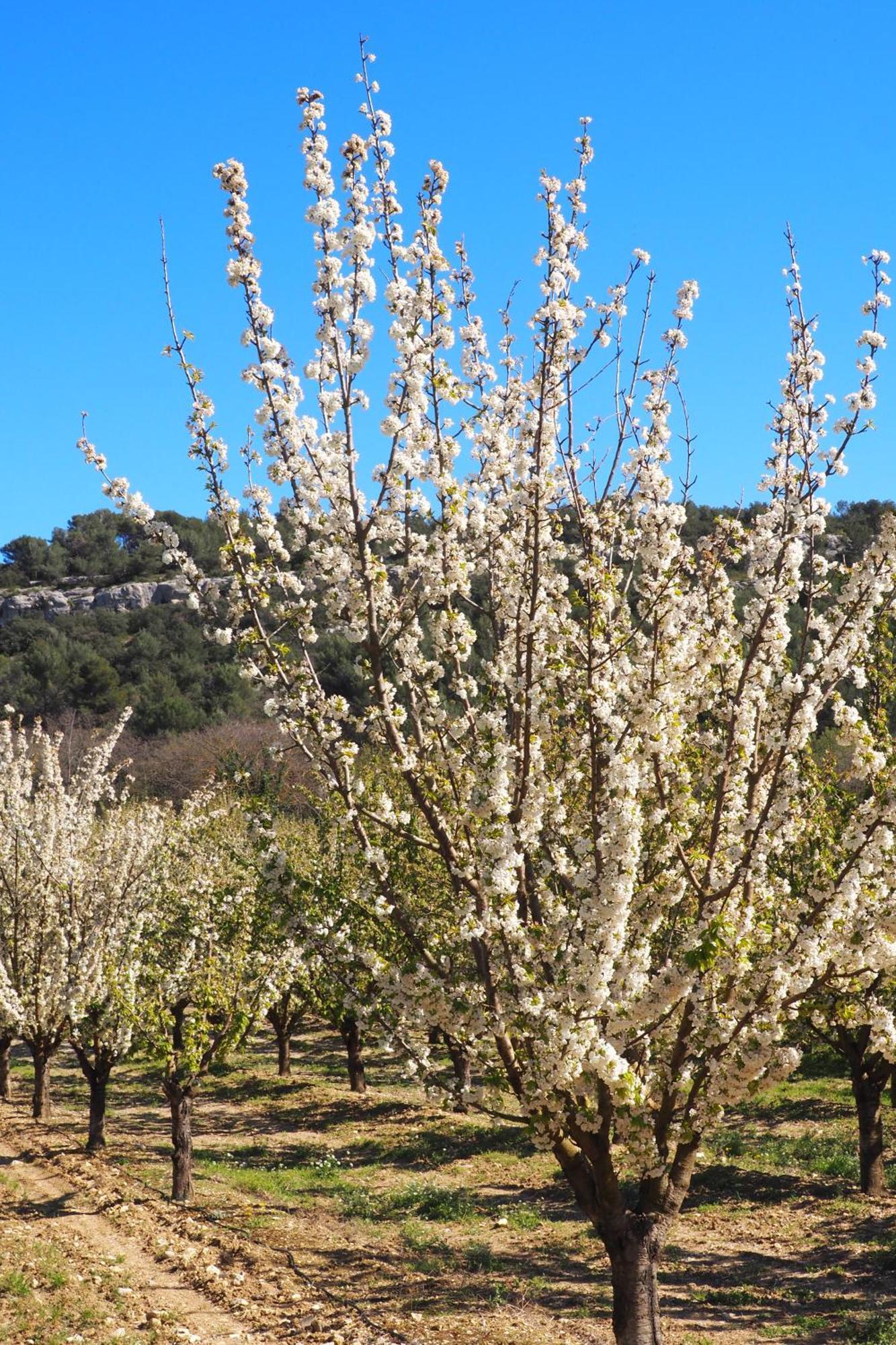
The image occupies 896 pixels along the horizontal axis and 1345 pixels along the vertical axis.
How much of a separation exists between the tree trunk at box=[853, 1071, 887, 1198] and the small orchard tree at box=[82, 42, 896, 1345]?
8.04m

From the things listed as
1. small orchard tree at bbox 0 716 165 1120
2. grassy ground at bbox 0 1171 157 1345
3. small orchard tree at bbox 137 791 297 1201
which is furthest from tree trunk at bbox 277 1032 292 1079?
grassy ground at bbox 0 1171 157 1345

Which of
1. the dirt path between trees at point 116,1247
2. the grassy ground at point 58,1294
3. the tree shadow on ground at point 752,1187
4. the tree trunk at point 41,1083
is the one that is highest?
the tree trunk at point 41,1083

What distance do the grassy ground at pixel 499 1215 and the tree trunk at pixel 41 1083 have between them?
15.2 inches

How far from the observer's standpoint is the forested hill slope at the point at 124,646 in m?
60.7

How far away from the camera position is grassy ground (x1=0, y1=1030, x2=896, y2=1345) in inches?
420

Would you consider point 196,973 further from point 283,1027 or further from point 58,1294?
point 283,1027

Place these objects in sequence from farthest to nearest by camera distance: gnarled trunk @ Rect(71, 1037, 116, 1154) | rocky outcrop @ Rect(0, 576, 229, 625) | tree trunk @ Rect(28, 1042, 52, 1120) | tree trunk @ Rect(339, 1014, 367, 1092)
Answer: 1. rocky outcrop @ Rect(0, 576, 229, 625)
2. tree trunk @ Rect(339, 1014, 367, 1092)
3. tree trunk @ Rect(28, 1042, 52, 1120)
4. gnarled trunk @ Rect(71, 1037, 116, 1154)

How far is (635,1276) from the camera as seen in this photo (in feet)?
23.4

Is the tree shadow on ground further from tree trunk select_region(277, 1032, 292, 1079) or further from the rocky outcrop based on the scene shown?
the rocky outcrop

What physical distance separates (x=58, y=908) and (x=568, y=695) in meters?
12.6

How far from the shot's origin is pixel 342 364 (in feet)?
19.2

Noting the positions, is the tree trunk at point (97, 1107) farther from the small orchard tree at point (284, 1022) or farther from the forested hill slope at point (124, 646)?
the forested hill slope at point (124, 646)

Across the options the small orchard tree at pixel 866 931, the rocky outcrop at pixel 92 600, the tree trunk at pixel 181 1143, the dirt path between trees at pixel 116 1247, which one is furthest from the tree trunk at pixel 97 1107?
the rocky outcrop at pixel 92 600

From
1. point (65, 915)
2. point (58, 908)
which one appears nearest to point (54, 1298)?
point (65, 915)
